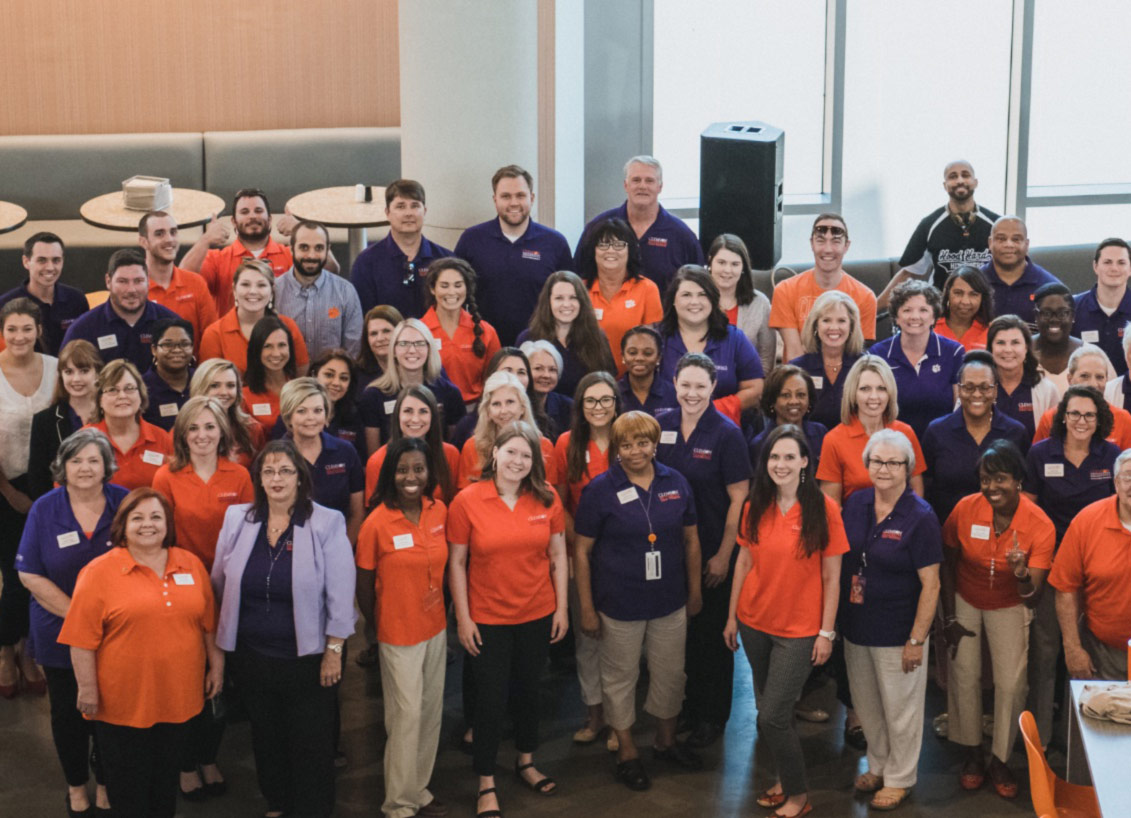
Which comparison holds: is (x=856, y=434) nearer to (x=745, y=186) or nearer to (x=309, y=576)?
(x=309, y=576)

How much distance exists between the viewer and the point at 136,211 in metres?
7.95

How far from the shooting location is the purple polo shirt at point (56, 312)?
Answer: 647cm

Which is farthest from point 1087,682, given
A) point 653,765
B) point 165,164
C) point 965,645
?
point 165,164

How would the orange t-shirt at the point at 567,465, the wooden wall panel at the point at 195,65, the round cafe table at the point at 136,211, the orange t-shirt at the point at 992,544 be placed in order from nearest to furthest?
the orange t-shirt at the point at 992,544
the orange t-shirt at the point at 567,465
the round cafe table at the point at 136,211
the wooden wall panel at the point at 195,65

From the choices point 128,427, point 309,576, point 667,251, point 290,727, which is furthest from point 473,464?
point 667,251

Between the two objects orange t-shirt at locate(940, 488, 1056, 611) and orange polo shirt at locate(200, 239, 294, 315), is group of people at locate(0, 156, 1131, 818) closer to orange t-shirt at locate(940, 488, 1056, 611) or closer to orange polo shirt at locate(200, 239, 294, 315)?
orange t-shirt at locate(940, 488, 1056, 611)

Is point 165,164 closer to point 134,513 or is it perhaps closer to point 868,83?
point 868,83

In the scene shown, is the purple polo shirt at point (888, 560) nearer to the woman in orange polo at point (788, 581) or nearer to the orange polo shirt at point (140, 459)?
the woman in orange polo at point (788, 581)

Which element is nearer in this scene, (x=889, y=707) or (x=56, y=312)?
(x=889, y=707)

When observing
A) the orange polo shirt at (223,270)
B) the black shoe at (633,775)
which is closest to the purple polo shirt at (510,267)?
the orange polo shirt at (223,270)

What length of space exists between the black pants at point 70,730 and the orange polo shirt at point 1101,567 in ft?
11.7

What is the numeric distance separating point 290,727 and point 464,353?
1944mm

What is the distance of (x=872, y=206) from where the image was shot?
10.5m

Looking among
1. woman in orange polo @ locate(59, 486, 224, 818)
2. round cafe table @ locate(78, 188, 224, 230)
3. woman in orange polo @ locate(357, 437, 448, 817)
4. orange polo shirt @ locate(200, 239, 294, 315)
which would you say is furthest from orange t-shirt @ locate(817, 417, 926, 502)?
round cafe table @ locate(78, 188, 224, 230)
